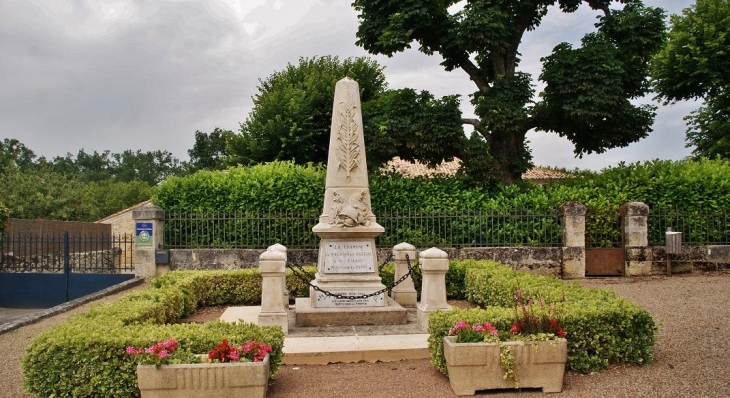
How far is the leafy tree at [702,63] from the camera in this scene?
68.6ft

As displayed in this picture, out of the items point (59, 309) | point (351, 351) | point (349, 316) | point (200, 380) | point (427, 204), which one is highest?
point (427, 204)

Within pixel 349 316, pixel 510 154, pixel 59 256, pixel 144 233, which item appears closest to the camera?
pixel 349 316

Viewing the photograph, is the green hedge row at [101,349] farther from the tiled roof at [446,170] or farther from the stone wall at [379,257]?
the tiled roof at [446,170]

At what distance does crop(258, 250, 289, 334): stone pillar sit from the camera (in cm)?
810

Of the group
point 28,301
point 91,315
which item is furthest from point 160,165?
point 91,315

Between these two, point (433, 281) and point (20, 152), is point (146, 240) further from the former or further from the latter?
point (20, 152)

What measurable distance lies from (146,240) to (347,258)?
22.3ft

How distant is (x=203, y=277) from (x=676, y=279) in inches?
420

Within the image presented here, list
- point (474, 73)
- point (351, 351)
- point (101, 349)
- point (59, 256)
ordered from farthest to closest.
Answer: point (474, 73)
point (59, 256)
point (351, 351)
point (101, 349)

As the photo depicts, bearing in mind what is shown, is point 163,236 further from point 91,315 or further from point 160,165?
point 160,165

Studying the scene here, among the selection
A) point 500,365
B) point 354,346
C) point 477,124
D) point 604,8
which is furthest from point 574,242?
point 500,365

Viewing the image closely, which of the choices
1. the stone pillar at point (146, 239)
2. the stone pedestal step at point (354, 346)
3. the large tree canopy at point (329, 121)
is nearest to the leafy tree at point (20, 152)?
the large tree canopy at point (329, 121)

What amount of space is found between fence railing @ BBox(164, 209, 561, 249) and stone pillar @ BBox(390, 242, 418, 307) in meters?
3.65

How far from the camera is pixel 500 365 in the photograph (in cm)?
558
